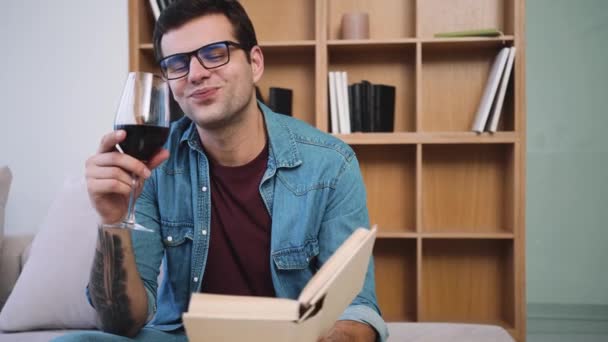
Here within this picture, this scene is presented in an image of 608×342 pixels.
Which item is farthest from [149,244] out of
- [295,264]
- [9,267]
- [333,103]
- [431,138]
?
[431,138]

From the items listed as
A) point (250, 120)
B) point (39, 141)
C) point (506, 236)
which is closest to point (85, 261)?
point (250, 120)

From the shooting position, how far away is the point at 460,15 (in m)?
2.72

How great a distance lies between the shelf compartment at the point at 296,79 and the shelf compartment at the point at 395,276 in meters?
0.75

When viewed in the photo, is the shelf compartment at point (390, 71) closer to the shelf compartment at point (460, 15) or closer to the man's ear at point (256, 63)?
the shelf compartment at point (460, 15)

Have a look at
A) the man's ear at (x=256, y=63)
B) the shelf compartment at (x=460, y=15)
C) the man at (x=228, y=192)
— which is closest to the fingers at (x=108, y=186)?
the man at (x=228, y=192)

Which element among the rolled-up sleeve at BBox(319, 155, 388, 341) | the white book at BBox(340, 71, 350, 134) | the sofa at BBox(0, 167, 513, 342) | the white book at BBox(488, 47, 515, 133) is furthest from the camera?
the white book at BBox(340, 71, 350, 134)

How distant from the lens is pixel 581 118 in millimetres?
2395

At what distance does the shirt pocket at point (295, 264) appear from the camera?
1.27m

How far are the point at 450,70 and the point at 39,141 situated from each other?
6.24 feet

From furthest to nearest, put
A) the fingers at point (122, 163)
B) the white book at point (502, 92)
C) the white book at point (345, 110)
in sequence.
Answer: the white book at point (345, 110)
the white book at point (502, 92)
the fingers at point (122, 163)

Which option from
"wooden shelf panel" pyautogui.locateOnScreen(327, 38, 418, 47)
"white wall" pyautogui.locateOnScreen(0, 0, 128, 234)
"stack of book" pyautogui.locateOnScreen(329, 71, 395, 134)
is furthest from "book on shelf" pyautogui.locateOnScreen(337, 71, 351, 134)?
"white wall" pyautogui.locateOnScreen(0, 0, 128, 234)

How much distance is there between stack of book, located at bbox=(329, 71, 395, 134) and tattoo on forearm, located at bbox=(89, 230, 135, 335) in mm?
1538

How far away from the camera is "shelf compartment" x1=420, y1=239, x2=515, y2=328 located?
275 cm

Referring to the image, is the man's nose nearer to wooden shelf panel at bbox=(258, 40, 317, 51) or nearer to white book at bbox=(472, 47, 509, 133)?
wooden shelf panel at bbox=(258, 40, 317, 51)
